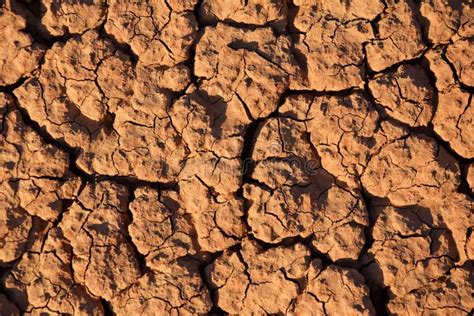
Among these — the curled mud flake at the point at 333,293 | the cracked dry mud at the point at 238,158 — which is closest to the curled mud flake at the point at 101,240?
the cracked dry mud at the point at 238,158

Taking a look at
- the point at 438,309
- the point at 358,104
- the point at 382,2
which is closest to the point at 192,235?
the point at 358,104

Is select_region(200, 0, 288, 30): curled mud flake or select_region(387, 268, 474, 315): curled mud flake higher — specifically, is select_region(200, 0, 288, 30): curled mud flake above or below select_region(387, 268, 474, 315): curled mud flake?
above

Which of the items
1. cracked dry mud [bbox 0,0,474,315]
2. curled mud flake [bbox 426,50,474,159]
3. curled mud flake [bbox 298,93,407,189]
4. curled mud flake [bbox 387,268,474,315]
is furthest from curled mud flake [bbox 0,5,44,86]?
curled mud flake [bbox 387,268,474,315]

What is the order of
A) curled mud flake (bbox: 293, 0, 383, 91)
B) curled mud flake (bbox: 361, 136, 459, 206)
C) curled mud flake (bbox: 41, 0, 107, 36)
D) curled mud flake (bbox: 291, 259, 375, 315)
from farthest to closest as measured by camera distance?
curled mud flake (bbox: 41, 0, 107, 36) < curled mud flake (bbox: 293, 0, 383, 91) < curled mud flake (bbox: 361, 136, 459, 206) < curled mud flake (bbox: 291, 259, 375, 315)

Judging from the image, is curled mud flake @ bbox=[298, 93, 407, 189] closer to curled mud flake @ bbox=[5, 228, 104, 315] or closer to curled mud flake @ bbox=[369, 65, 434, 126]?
curled mud flake @ bbox=[369, 65, 434, 126]

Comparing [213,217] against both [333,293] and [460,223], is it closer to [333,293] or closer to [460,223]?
[333,293]

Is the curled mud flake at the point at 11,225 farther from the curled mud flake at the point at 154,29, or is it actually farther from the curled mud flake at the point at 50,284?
the curled mud flake at the point at 154,29
